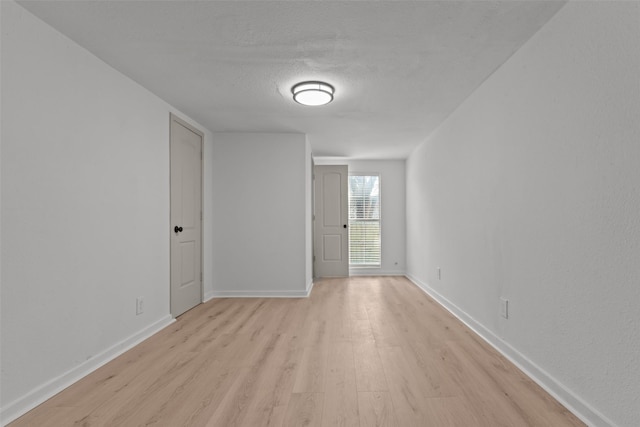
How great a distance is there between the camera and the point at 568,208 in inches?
73.2

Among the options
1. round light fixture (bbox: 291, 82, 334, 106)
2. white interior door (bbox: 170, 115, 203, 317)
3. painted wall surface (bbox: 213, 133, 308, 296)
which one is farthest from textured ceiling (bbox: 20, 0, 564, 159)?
painted wall surface (bbox: 213, 133, 308, 296)

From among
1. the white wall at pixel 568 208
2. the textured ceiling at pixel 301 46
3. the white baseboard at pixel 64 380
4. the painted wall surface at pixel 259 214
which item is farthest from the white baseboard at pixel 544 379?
the white baseboard at pixel 64 380

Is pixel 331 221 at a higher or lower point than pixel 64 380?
higher

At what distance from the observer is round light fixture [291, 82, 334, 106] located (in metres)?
2.94

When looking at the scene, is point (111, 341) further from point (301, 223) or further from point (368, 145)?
point (368, 145)

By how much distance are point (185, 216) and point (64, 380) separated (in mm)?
2061

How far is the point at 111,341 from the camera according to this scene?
2547 millimetres

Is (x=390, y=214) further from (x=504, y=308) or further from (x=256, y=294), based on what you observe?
(x=504, y=308)

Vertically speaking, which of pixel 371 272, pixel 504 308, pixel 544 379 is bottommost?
pixel 371 272

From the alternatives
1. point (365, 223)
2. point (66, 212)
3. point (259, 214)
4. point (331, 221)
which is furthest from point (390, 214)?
point (66, 212)

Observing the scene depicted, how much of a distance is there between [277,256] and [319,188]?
87.1 inches

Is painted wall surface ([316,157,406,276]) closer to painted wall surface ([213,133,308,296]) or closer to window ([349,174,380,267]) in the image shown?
window ([349,174,380,267])

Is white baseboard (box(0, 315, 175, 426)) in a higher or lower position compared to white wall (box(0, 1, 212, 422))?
lower

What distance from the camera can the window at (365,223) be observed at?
21.7 ft
